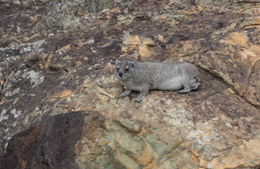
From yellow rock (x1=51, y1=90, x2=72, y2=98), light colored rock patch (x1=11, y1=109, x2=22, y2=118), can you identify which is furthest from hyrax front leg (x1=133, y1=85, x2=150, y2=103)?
light colored rock patch (x1=11, y1=109, x2=22, y2=118)

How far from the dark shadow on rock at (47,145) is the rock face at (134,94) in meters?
0.02

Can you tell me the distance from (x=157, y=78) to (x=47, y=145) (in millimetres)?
→ 2913

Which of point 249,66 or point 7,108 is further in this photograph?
point 7,108

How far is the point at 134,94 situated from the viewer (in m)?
6.30

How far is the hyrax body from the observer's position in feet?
19.9

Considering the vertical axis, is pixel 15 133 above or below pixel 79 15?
below

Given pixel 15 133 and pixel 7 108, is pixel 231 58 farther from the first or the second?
pixel 7 108

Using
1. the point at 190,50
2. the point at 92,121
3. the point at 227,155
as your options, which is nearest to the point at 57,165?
the point at 92,121

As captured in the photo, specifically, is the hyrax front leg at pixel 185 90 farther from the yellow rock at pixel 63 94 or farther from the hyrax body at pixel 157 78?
the yellow rock at pixel 63 94

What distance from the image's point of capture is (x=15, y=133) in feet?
20.2

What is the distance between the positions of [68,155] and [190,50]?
13.5ft

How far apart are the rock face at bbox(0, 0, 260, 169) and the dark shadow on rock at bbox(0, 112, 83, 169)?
0.8 inches

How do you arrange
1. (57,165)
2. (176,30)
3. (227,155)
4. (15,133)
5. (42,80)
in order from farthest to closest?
(176,30) < (42,80) < (15,133) < (57,165) < (227,155)

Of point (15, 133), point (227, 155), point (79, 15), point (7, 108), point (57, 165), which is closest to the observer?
point (227, 155)
